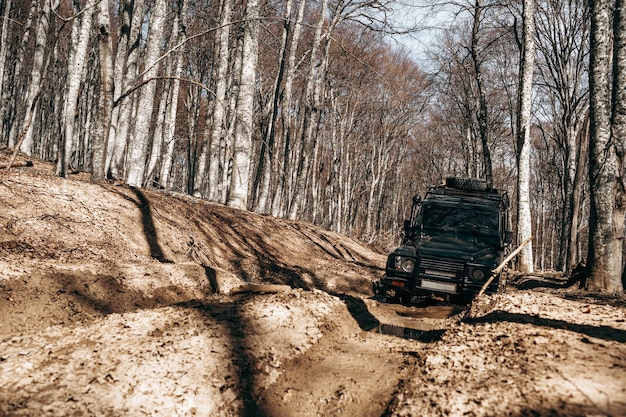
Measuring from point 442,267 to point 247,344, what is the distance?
4069mm

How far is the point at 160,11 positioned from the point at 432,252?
10111 millimetres

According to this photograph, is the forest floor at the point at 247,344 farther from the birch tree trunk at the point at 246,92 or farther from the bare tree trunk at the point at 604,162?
the birch tree trunk at the point at 246,92

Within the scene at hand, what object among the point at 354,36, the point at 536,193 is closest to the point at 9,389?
the point at 354,36

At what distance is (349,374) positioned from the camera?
4.22m

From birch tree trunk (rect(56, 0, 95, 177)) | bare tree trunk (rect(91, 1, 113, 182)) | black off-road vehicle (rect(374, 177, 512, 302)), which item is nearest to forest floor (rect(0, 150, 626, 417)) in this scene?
black off-road vehicle (rect(374, 177, 512, 302))

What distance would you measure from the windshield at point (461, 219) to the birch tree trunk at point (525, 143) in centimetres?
464

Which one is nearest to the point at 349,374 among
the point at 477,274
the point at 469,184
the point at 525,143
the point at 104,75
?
the point at 477,274

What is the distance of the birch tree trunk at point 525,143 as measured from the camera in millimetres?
12742

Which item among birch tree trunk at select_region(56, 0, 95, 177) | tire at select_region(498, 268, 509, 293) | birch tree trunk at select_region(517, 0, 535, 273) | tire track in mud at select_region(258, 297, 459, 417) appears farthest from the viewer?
birch tree trunk at select_region(517, 0, 535, 273)

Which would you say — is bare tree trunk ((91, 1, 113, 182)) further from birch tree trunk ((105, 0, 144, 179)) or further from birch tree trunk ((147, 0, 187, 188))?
birch tree trunk ((147, 0, 187, 188))

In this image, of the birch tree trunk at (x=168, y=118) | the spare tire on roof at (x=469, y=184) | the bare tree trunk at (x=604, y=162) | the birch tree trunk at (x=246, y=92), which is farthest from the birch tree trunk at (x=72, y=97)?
the bare tree trunk at (x=604, y=162)

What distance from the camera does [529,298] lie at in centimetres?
591

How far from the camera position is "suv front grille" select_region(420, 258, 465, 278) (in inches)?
287

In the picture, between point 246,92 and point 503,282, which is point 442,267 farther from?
point 246,92
